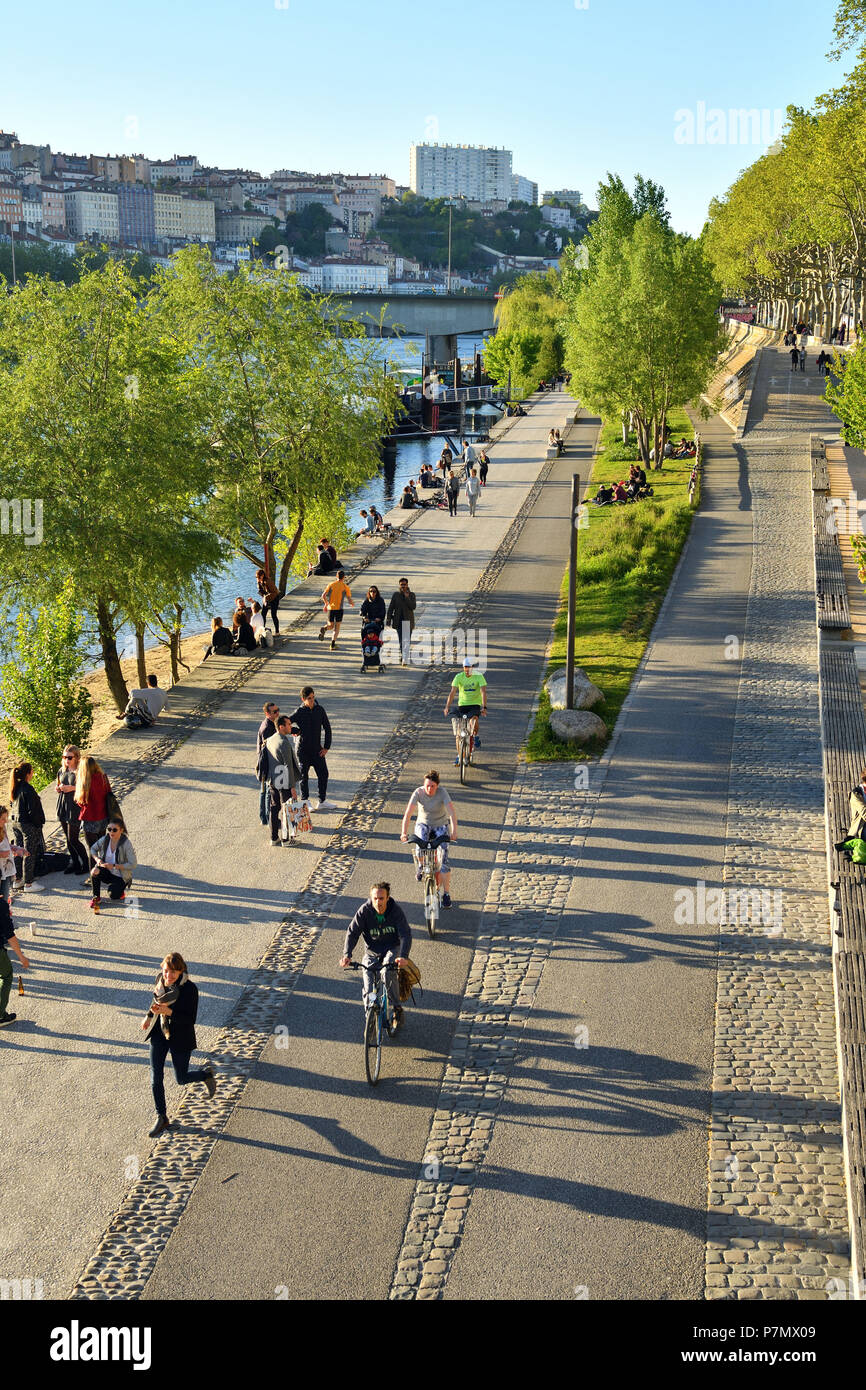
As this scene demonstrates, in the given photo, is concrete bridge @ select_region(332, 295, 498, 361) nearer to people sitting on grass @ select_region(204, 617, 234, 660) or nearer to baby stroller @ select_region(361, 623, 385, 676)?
people sitting on grass @ select_region(204, 617, 234, 660)

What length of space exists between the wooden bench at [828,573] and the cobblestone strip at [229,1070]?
9.11 metres

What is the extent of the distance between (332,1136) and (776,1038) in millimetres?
3993

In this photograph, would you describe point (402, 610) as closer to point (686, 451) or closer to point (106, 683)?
point (106, 683)

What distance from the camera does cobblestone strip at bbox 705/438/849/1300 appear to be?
8336 mm

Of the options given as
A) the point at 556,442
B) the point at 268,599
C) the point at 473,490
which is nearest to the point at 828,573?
the point at 268,599

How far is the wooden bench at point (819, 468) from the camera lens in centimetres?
3575

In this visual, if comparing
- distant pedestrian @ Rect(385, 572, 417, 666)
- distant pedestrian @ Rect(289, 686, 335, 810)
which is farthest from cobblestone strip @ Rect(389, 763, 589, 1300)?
distant pedestrian @ Rect(385, 572, 417, 666)

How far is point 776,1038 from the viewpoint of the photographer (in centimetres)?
1087

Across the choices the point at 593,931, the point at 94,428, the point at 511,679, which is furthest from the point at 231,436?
the point at 593,931

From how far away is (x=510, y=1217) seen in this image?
8609mm

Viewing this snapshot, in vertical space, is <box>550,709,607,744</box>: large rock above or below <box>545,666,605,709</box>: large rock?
below

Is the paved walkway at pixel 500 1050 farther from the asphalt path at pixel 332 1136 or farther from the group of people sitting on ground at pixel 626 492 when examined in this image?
the group of people sitting on ground at pixel 626 492

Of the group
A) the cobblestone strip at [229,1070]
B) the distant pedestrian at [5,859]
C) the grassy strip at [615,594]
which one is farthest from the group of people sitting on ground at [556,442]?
the distant pedestrian at [5,859]

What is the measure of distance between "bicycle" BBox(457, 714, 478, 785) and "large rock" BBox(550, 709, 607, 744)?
64.7 inches
